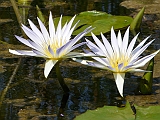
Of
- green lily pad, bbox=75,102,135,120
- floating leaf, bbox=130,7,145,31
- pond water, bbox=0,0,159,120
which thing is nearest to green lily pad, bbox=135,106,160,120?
green lily pad, bbox=75,102,135,120

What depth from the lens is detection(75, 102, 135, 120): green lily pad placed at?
2.07 metres

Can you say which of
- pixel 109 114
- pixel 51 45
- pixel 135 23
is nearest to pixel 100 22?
pixel 135 23

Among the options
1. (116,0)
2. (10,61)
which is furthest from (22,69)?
(116,0)

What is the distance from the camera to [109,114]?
6.91 ft

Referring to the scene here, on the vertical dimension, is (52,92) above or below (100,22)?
below

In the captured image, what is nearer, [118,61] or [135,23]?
[118,61]

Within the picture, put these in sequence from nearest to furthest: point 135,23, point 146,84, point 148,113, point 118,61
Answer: point 148,113
point 118,61
point 146,84
point 135,23

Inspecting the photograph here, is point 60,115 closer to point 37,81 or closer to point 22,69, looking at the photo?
point 37,81

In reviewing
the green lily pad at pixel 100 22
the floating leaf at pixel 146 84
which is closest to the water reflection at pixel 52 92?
the floating leaf at pixel 146 84

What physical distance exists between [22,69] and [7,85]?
288 mm

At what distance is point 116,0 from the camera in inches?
185

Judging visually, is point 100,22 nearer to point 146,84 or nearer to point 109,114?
point 146,84

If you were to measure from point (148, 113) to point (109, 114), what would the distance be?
0.17 meters

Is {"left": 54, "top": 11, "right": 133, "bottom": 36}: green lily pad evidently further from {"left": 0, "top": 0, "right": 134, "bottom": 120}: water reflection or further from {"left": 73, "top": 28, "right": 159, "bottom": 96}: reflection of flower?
{"left": 73, "top": 28, "right": 159, "bottom": 96}: reflection of flower
